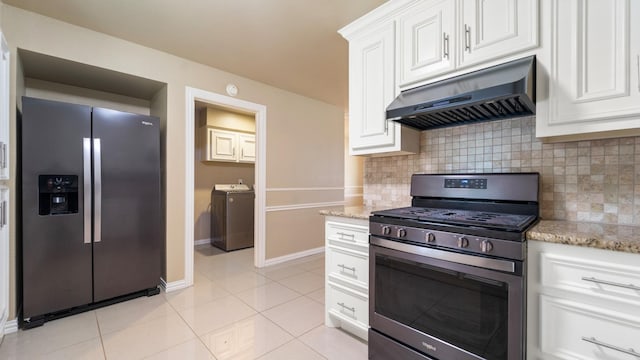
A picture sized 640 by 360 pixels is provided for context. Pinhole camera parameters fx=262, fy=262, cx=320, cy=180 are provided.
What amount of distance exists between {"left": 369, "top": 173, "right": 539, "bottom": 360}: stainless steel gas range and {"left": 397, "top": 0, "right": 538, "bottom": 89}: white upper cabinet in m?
0.71

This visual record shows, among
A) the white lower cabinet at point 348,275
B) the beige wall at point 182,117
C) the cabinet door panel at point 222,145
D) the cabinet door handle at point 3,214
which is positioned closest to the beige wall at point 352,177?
the beige wall at point 182,117

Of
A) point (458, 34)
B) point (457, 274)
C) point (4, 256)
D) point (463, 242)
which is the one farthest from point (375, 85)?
point (4, 256)

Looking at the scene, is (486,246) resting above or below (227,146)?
below

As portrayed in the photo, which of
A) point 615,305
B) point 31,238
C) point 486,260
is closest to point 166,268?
point 31,238

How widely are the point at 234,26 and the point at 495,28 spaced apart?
75.1 inches

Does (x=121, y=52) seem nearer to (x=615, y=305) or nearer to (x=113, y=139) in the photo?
(x=113, y=139)

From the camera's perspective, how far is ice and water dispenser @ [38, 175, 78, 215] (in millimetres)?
2104

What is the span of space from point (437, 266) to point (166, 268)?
103 inches

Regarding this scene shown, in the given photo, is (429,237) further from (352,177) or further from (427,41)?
(352,177)

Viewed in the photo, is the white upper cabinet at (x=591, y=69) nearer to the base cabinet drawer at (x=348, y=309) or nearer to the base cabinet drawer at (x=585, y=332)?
the base cabinet drawer at (x=585, y=332)

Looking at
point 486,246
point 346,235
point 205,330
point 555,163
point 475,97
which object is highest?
point 475,97

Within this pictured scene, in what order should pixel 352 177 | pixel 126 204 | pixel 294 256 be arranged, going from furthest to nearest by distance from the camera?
pixel 352 177
pixel 294 256
pixel 126 204

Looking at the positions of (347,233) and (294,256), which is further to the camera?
(294,256)

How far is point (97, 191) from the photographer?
7.54 ft
